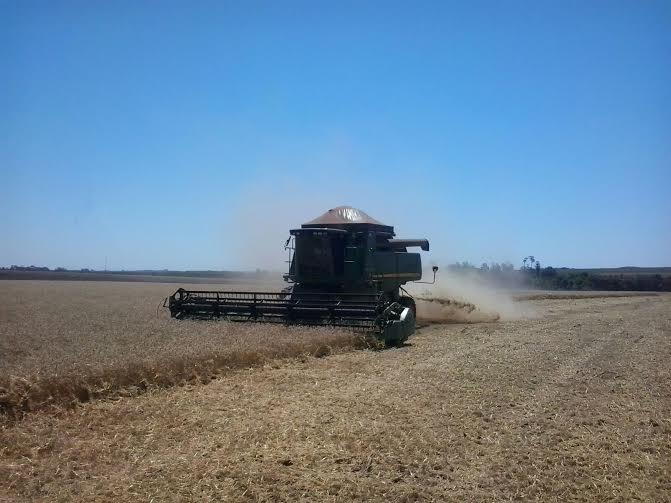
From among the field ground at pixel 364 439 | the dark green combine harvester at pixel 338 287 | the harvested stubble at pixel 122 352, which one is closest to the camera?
the field ground at pixel 364 439

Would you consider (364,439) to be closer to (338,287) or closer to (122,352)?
(122,352)

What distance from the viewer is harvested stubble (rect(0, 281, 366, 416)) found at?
28.5ft

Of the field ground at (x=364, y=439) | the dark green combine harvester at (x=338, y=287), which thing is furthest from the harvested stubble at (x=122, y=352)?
the dark green combine harvester at (x=338, y=287)

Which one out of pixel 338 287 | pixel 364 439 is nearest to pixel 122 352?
pixel 364 439

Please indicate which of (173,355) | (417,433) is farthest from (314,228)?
(417,433)

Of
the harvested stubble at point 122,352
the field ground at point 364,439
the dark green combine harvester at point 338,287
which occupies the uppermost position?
the dark green combine harvester at point 338,287

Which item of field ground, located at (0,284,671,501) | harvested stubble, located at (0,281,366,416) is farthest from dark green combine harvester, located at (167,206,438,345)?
field ground, located at (0,284,671,501)

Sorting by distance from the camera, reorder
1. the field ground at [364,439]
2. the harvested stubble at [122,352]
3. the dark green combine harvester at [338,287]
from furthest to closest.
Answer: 1. the dark green combine harvester at [338,287]
2. the harvested stubble at [122,352]
3. the field ground at [364,439]

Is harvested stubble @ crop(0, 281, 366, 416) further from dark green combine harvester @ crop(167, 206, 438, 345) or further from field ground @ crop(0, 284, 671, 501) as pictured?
dark green combine harvester @ crop(167, 206, 438, 345)

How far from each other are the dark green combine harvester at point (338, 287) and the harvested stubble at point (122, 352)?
1154mm

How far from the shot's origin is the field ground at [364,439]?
19.3 ft

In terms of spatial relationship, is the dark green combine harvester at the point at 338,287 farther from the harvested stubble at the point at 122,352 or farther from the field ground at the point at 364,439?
the field ground at the point at 364,439

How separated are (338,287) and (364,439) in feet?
41.1

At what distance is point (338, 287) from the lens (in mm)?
19609
